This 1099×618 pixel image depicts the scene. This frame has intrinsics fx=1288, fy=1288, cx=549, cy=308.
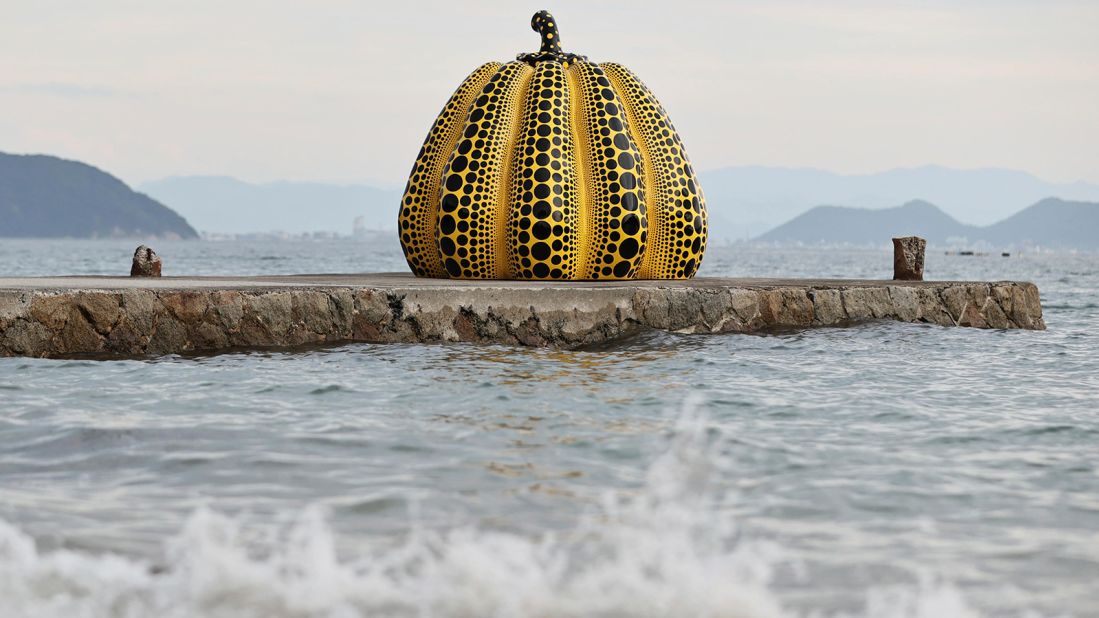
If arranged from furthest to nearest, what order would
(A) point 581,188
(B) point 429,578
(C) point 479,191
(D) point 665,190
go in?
(D) point 665,190
(A) point 581,188
(C) point 479,191
(B) point 429,578

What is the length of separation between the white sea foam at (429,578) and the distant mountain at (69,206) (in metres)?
157

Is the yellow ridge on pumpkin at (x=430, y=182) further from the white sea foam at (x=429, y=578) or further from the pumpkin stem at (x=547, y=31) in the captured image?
the white sea foam at (x=429, y=578)

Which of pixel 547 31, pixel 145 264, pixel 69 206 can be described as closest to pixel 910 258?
pixel 547 31

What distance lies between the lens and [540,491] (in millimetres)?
5391

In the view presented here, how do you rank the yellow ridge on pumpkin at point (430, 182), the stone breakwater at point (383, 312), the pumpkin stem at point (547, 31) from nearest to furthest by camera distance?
1. the stone breakwater at point (383, 312)
2. the yellow ridge on pumpkin at point (430, 182)
3. the pumpkin stem at point (547, 31)

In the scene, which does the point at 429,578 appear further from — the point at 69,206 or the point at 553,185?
the point at 69,206

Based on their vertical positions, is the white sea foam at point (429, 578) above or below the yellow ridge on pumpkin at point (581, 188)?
below

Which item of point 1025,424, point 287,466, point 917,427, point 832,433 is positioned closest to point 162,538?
point 287,466

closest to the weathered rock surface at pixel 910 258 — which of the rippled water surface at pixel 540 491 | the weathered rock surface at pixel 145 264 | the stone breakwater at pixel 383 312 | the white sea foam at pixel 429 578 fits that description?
the stone breakwater at pixel 383 312

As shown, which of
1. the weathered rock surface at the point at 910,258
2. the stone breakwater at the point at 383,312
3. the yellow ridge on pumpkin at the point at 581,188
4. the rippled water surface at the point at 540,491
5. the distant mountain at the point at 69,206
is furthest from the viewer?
the distant mountain at the point at 69,206

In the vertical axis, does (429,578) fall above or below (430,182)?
below

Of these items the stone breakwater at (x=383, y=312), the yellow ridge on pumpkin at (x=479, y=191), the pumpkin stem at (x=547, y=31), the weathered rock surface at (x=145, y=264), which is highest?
the pumpkin stem at (x=547, y=31)

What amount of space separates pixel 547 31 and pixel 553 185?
2.45 metres

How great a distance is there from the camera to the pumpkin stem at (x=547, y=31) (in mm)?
14055
